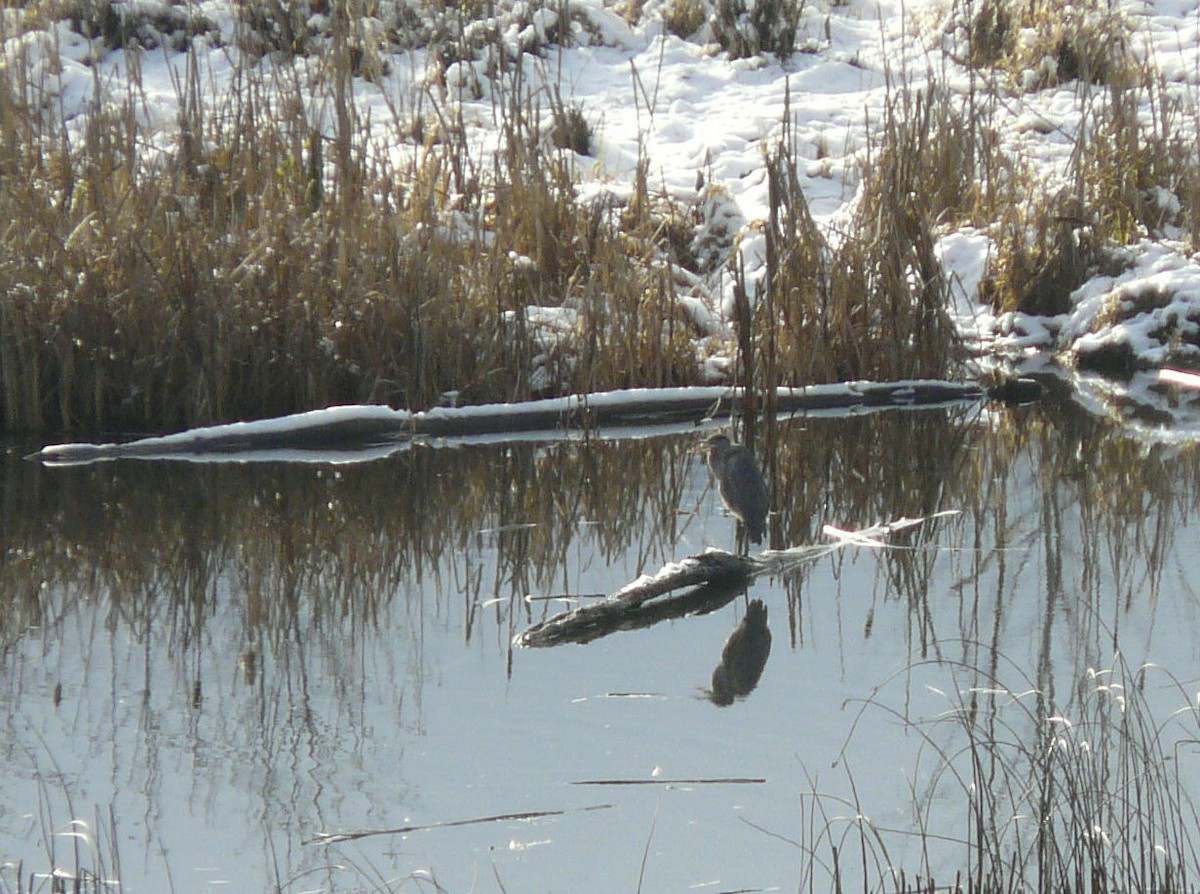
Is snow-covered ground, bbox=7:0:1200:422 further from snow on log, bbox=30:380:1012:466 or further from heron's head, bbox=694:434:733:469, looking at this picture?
heron's head, bbox=694:434:733:469

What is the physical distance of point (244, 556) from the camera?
13.5ft

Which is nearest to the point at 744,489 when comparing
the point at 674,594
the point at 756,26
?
the point at 674,594

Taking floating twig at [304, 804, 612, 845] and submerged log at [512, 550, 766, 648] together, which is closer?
floating twig at [304, 804, 612, 845]

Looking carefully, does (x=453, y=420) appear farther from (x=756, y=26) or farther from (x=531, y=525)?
(x=756, y=26)

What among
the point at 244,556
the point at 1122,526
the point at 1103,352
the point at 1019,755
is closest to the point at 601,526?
the point at 244,556

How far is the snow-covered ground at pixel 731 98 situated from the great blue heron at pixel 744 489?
195 cm

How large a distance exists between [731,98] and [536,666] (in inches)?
314

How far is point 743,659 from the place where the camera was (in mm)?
3234

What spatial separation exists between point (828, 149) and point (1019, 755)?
7.19 metres

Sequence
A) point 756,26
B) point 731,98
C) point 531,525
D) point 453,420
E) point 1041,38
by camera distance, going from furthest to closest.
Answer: point 756,26 → point 1041,38 → point 731,98 → point 453,420 → point 531,525

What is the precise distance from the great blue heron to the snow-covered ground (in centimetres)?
195

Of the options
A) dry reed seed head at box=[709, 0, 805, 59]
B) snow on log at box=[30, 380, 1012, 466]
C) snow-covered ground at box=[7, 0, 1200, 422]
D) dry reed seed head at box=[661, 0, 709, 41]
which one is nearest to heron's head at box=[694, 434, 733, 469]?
snow on log at box=[30, 380, 1012, 466]

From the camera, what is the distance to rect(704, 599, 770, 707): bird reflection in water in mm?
3027

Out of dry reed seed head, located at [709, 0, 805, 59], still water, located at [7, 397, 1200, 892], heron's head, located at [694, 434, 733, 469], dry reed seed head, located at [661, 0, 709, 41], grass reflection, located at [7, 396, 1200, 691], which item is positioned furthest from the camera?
dry reed seed head, located at [661, 0, 709, 41]
